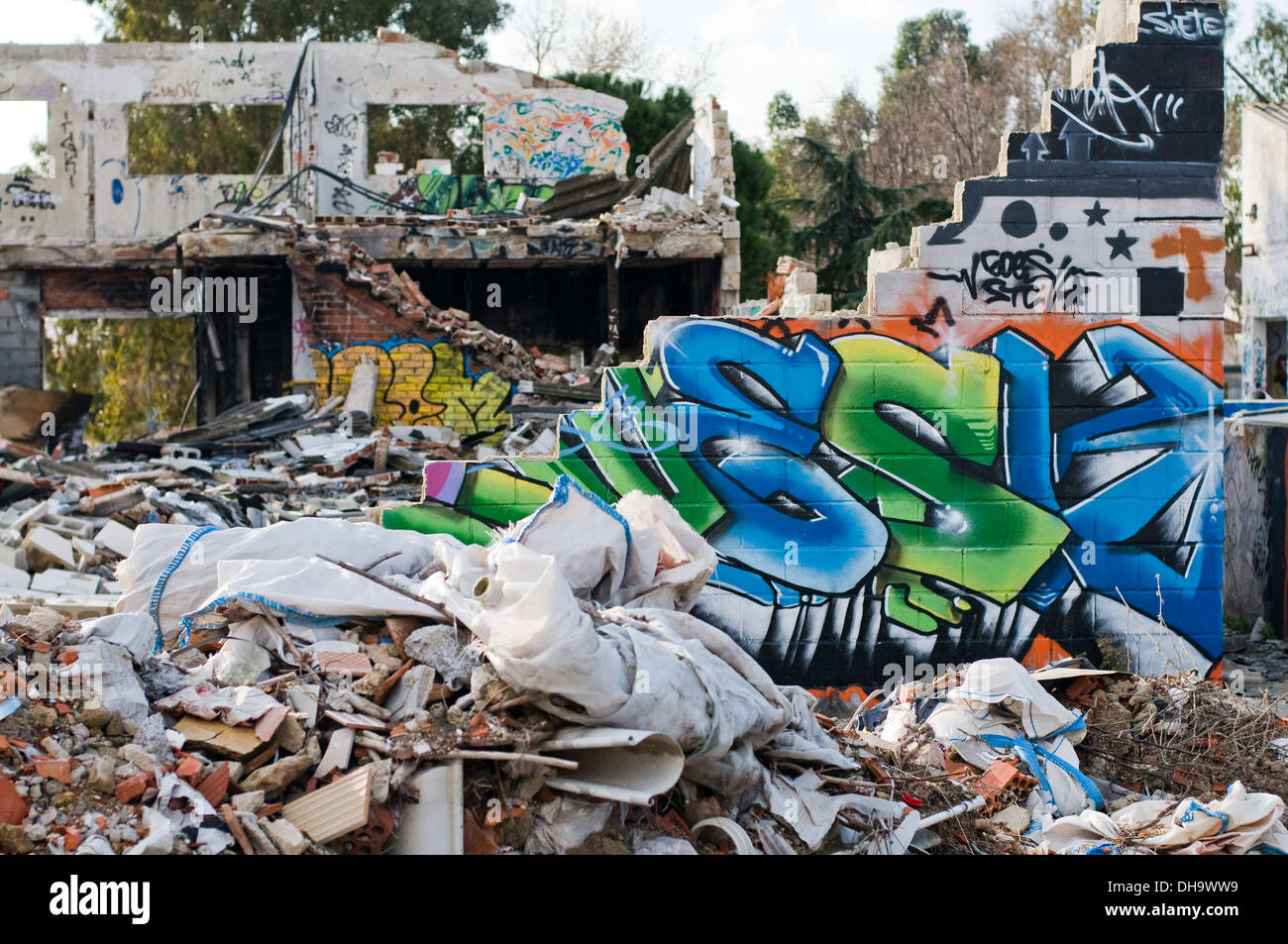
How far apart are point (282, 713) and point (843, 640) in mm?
4571

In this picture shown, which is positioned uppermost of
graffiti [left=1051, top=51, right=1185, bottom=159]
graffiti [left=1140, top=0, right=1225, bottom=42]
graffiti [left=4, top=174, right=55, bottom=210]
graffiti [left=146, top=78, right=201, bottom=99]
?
graffiti [left=146, top=78, right=201, bottom=99]

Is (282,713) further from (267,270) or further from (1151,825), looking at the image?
(267,270)

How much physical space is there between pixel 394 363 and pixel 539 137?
7002 mm

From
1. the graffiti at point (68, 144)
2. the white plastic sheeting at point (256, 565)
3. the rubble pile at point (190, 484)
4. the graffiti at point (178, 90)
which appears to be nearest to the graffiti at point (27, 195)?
the graffiti at point (68, 144)

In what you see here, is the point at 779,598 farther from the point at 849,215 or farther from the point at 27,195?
the point at 27,195

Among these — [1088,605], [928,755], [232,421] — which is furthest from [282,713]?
[232,421]

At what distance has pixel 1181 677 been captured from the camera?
24.7ft

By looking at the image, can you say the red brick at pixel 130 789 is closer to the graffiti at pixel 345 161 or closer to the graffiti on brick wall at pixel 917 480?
the graffiti on brick wall at pixel 917 480

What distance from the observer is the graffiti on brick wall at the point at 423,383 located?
60.5 feet

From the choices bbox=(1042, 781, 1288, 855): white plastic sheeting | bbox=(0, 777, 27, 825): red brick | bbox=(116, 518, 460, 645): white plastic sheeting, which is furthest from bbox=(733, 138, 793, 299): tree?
bbox=(0, 777, 27, 825): red brick

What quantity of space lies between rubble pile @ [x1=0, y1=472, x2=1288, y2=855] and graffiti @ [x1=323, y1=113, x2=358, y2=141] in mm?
18355

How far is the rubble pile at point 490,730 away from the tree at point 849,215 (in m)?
19.1

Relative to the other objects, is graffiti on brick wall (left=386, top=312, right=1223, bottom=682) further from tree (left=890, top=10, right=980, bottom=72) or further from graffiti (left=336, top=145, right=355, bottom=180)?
tree (left=890, top=10, right=980, bottom=72)

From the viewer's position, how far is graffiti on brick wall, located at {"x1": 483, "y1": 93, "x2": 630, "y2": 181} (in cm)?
2364
